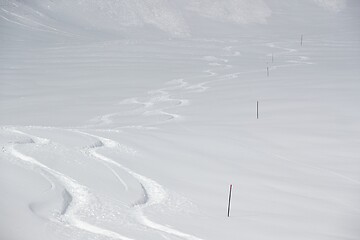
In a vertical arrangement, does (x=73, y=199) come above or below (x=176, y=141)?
above

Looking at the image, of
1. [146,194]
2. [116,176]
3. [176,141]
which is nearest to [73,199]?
[146,194]

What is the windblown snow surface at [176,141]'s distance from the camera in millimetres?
7535

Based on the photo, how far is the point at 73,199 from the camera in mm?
8008

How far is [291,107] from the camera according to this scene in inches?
582

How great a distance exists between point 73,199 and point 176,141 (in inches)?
145

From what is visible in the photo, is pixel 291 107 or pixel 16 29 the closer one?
pixel 291 107

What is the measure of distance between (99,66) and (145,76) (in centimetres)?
234

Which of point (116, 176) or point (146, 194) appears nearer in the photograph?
point (146, 194)

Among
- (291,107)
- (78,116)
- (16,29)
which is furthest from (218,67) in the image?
(16,29)

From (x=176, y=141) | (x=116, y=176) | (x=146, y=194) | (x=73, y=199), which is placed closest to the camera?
(x=73, y=199)

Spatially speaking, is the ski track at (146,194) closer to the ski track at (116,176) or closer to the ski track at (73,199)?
the ski track at (116,176)

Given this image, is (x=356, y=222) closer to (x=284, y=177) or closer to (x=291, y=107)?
(x=284, y=177)

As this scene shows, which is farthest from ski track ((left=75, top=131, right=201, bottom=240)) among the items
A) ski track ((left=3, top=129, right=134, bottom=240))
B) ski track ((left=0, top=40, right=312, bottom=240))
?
ski track ((left=3, top=129, right=134, bottom=240))

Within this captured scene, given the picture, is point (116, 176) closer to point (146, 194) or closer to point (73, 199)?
point (146, 194)
